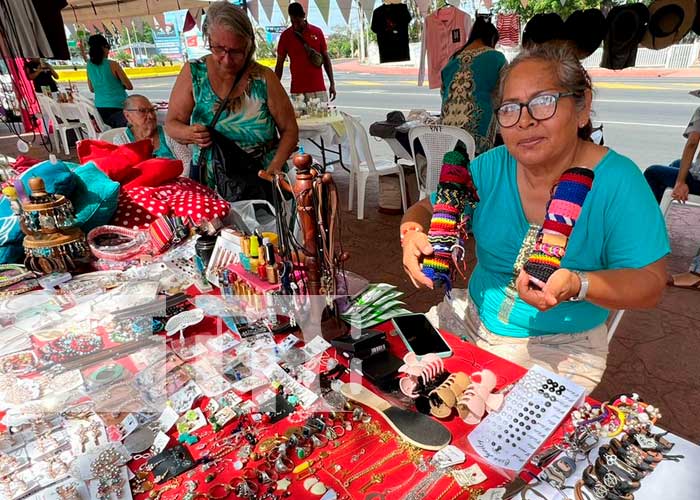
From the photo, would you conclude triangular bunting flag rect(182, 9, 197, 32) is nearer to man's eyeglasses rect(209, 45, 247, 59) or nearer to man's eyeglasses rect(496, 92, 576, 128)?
man's eyeglasses rect(209, 45, 247, 59)

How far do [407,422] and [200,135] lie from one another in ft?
6.24

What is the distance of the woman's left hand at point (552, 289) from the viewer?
3.67 ft

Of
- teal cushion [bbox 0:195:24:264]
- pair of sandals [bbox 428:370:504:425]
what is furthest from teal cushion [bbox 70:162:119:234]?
pair of sandals [bbox 428:370:504:425]

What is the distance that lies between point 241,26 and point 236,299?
147 centimetres

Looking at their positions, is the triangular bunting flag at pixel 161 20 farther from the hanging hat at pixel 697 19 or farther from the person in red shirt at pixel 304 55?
Answer: the hanging hat at pixel 697 19

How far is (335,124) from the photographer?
5.04m

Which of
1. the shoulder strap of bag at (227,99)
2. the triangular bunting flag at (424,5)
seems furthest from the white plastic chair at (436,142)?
the triangular bunting flag at (424,5)

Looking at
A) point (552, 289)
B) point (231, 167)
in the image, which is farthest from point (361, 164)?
point (552, 289)

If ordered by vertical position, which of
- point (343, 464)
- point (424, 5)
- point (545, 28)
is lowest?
point (343, 464)

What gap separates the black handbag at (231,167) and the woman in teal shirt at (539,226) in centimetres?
116

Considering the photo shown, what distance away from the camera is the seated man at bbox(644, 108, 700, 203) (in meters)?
3.23

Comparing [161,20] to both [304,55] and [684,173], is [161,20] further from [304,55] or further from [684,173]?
[684,173]

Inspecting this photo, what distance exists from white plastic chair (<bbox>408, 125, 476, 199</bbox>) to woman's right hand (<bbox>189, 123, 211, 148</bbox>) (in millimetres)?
2017

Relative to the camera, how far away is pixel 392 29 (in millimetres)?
7141
